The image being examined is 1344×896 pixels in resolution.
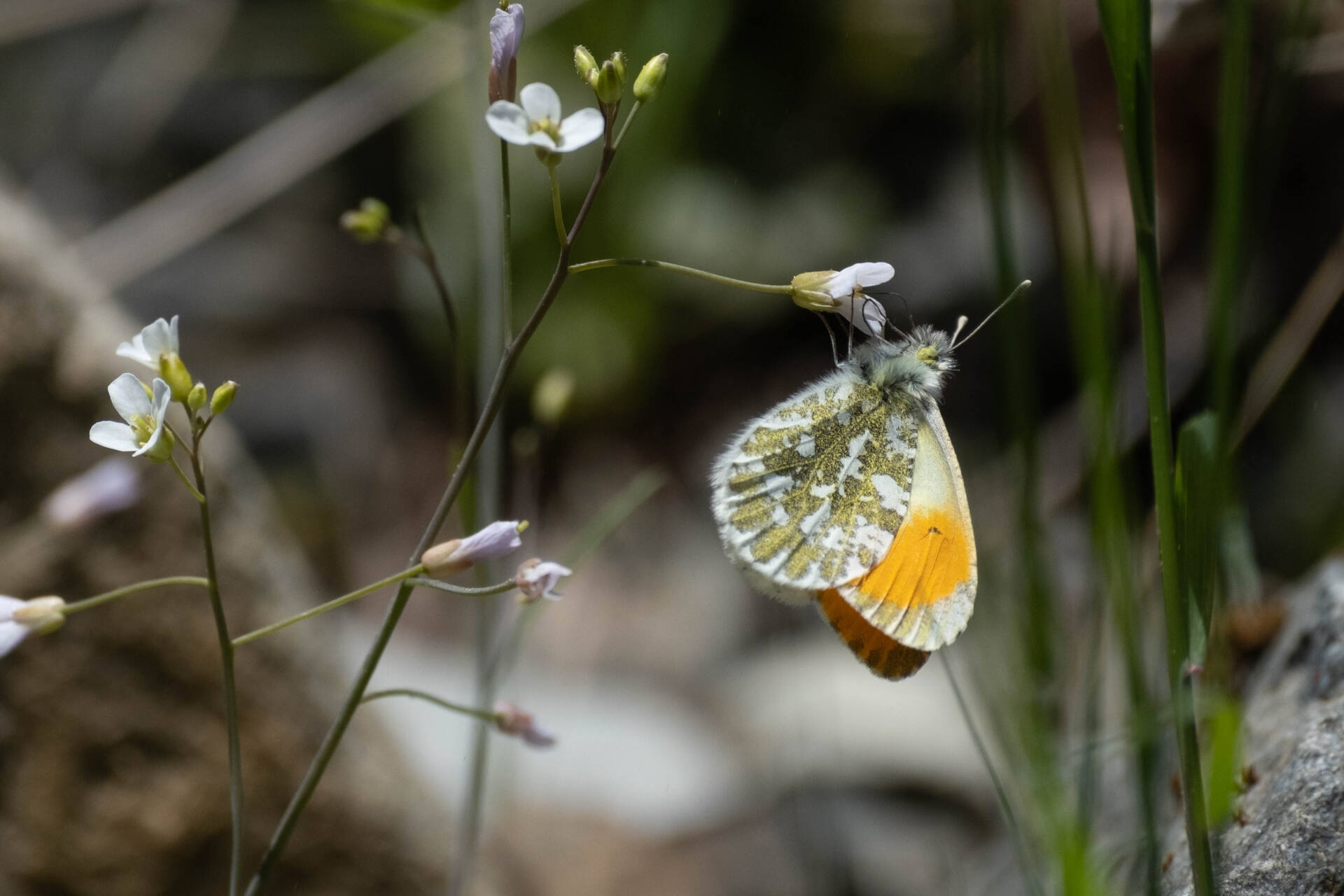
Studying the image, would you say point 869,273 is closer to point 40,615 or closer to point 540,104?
point 540,104

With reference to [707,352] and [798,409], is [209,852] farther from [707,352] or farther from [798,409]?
[707,352]

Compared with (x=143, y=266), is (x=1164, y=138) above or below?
below

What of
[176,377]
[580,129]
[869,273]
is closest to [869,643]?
[869,273]

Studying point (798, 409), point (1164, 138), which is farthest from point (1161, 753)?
point (1164, 138)

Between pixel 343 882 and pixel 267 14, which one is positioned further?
pixel 267 14

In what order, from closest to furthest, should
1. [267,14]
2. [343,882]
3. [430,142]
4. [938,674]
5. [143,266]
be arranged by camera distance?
[343,882] < [143,266] < [938,674] < [430,142] < [267,14]

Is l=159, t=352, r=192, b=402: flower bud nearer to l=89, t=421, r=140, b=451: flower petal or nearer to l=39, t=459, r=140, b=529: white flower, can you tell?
l=89, t=421, r=140, b=451: flower petal

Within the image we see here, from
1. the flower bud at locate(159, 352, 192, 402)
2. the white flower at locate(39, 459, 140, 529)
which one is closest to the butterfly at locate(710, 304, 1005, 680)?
the flower bud at locate(159, 352, 192, 402)
